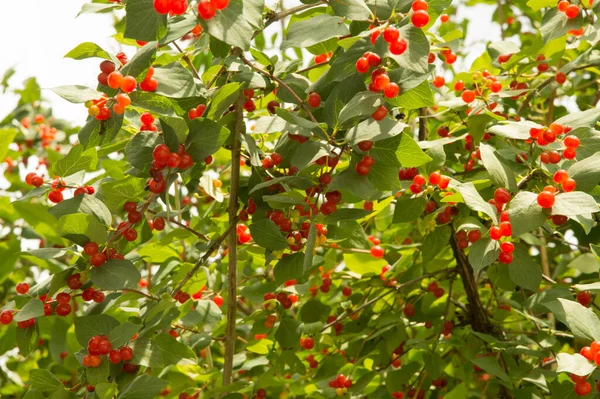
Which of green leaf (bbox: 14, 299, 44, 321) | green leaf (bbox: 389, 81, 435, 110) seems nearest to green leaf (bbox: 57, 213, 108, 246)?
green leaf (bbox: 14, 299, 44, 321)

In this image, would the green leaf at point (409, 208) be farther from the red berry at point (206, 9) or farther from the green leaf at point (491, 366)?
the red berry at point (206, 9)

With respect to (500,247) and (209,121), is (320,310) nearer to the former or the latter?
(500,247)

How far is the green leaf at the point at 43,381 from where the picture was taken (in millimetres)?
1204

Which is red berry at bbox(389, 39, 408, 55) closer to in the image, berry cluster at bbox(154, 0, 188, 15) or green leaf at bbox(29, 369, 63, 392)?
berry cluster at bbox(154, 0, 188, 15)

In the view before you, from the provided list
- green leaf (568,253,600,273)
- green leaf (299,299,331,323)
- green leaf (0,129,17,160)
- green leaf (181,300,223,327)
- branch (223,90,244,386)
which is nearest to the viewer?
branch (223,90,244,386)

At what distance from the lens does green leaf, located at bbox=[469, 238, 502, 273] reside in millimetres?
1200

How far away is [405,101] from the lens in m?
1.17

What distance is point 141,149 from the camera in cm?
114

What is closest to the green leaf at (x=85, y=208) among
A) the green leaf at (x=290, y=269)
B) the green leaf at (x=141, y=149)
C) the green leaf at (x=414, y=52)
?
the green leaf at (x=141, y=149)

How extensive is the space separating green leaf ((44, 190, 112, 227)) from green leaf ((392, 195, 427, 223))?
572mm

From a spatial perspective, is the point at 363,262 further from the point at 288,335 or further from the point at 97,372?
the point at 97,372

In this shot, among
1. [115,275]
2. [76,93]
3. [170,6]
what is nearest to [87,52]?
[76,93]

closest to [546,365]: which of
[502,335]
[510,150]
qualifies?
[502,335]

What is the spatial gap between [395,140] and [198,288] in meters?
0.72
